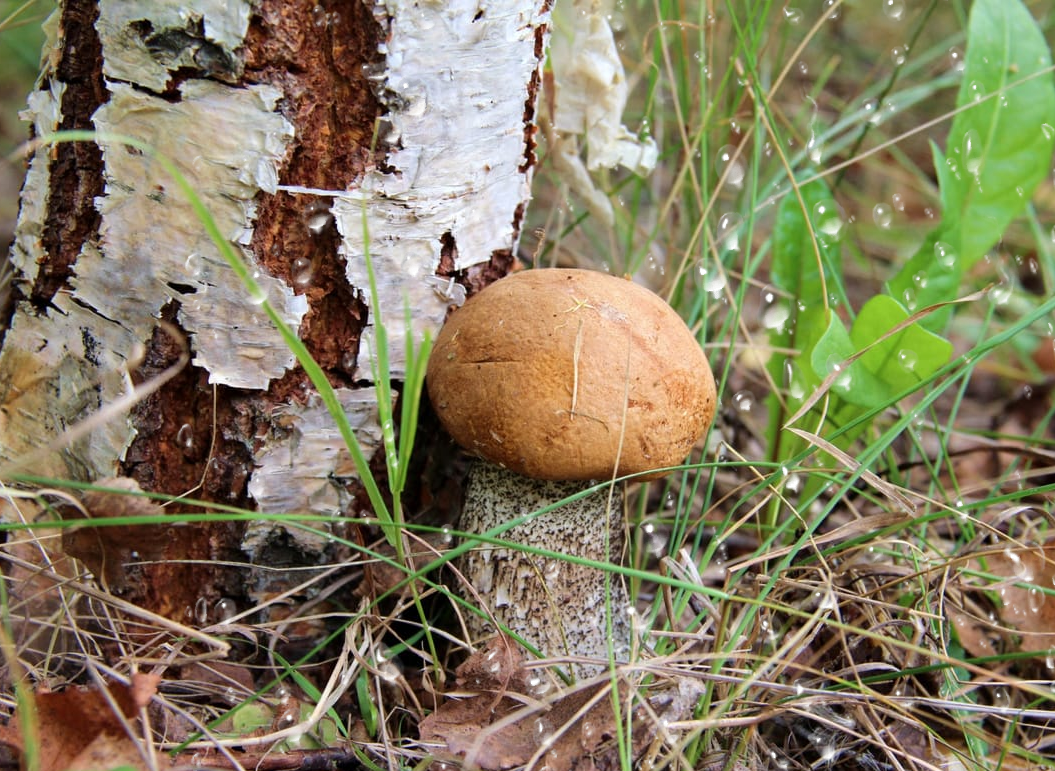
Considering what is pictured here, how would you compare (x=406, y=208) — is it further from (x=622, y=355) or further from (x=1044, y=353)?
(x=1044, y=353)

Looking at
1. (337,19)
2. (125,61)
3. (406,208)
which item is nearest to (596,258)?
(406,208)

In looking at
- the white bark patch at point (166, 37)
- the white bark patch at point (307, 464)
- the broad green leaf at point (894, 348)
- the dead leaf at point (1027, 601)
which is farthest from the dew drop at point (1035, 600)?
the white bark patch at point (166, 37)

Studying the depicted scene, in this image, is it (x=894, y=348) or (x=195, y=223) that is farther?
(x=894, y=348)

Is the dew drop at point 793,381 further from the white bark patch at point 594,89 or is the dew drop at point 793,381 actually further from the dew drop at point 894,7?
the dew drop at point 894,7

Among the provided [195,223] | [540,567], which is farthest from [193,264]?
[540,567]

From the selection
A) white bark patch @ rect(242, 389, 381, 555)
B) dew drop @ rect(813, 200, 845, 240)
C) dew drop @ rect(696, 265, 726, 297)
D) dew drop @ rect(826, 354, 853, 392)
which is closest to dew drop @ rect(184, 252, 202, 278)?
white bark patch @ rect(242, 389, 381, 555)

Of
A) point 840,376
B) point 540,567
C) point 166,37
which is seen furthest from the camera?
point 840,376

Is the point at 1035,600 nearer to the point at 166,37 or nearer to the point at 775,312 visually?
the point at 775,312
